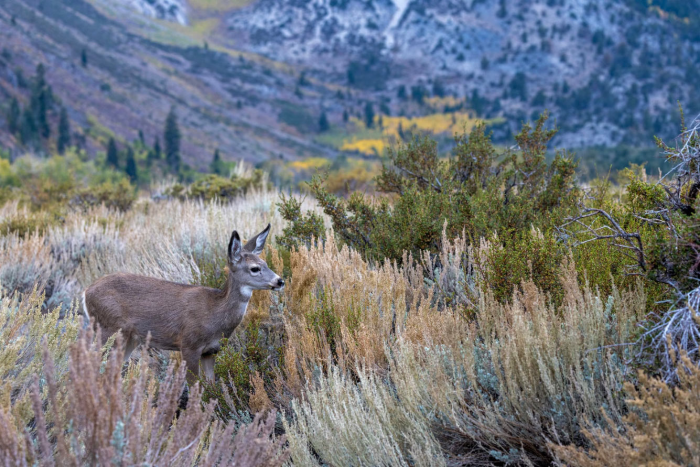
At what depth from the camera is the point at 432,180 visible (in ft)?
23.5

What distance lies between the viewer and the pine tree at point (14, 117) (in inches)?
2630

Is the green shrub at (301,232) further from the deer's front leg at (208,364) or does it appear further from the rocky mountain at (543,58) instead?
the rocky mountain at (543,58)

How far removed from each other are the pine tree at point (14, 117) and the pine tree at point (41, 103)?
71.0 inches

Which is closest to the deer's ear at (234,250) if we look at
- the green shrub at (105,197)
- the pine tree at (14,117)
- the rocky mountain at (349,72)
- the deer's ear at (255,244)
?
the deer's ear at (255,244)

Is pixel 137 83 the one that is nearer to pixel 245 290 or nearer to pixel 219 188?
pixel 219 188

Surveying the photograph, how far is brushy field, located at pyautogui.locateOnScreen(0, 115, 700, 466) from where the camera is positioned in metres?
2.19

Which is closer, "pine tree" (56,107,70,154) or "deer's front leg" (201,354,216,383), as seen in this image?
"deer's front leg" (201,354,216,383)

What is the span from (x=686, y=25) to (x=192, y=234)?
612 feet

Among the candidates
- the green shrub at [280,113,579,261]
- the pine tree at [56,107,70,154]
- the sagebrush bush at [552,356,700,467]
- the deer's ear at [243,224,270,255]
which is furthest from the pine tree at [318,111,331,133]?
the sagebrush bush at [552,356,700,467]

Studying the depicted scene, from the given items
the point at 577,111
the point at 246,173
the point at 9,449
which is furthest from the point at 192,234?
the point at 577,111

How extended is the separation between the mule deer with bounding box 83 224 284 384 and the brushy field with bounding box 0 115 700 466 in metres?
0.30

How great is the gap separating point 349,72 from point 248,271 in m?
181

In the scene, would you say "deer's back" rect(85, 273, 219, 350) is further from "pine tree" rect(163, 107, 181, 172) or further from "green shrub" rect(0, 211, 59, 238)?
"pine tree" rect(163, 107, 181, 172)

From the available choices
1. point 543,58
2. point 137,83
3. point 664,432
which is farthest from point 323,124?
point 664,432
